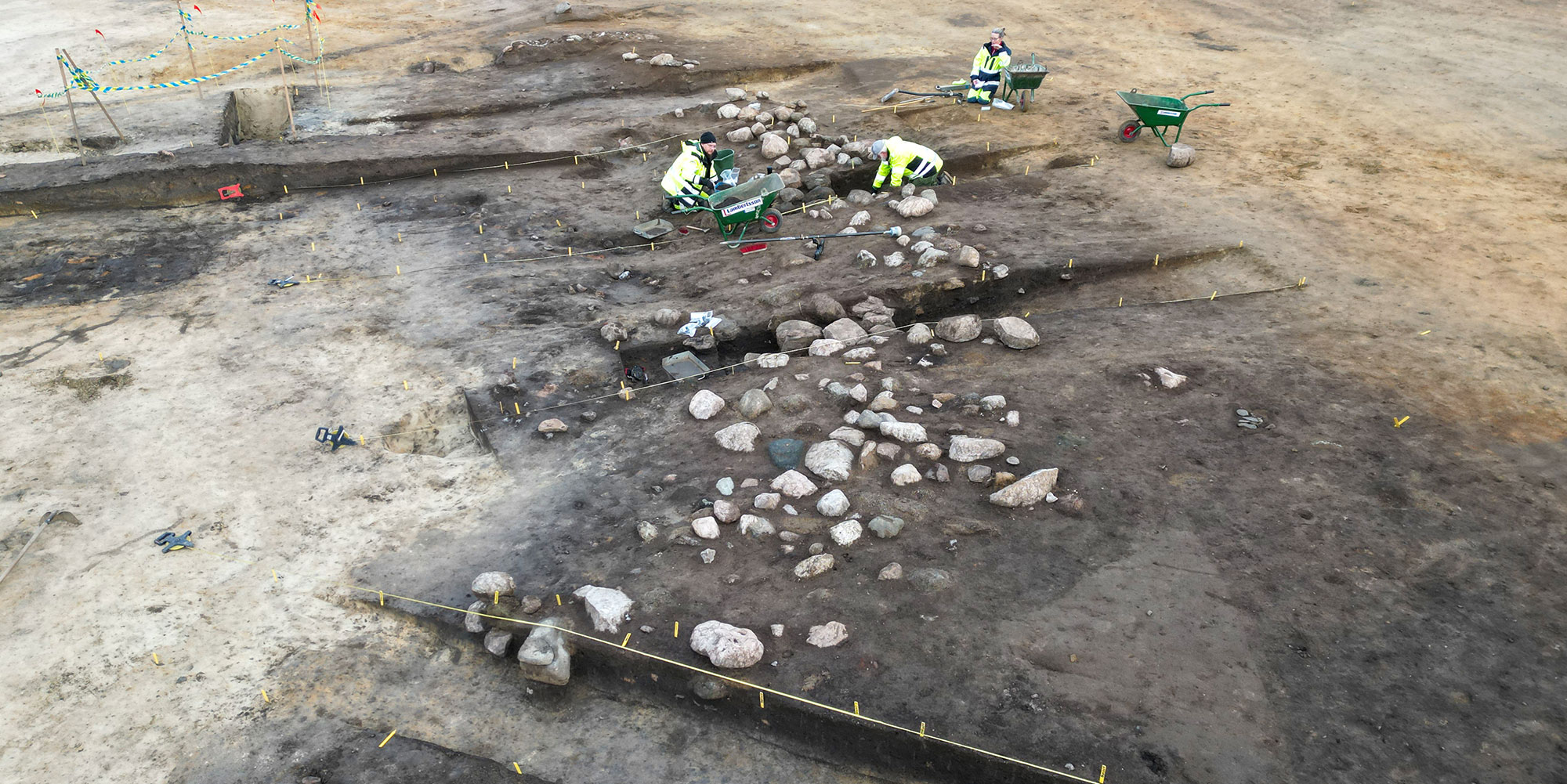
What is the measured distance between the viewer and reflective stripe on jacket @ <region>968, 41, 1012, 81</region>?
12055 mm

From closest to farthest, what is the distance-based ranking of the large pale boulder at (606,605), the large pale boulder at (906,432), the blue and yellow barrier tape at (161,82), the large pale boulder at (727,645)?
the large pale boulder at (727,645) → the large pale boulder at (606,605) → the large pale boulder at (906,432) → the blue and yellow barrier tape at (161,82)

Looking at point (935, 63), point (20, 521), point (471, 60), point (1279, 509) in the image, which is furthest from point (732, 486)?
point (471, 60)

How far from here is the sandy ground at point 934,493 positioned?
180 inches

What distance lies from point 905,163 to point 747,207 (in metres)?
2.09

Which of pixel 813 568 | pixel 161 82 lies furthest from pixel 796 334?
pixel 161 82

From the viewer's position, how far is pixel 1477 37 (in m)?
13.9

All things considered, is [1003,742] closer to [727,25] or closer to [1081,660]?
[1081,660]

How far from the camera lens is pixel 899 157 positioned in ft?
33.5

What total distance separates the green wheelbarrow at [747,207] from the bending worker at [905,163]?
53.6 inches

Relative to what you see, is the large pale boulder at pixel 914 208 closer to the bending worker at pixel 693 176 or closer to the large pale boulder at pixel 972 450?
the bending worker at pixel 693 176

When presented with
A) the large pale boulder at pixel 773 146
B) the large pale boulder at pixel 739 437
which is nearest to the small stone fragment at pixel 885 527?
the large pale boulder at pixel 739 437

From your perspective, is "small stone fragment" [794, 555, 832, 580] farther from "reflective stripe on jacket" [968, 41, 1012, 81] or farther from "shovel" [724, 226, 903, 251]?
"reflective stripe on jacket" [968, 41, 1012, 81]

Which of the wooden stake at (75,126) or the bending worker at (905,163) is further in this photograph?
the wooden stake at (75,126)

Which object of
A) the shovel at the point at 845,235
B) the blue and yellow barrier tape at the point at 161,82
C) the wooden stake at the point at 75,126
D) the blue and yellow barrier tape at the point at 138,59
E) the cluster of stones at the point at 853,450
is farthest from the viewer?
the blue and yellow barrier tape at the point at 138,59
